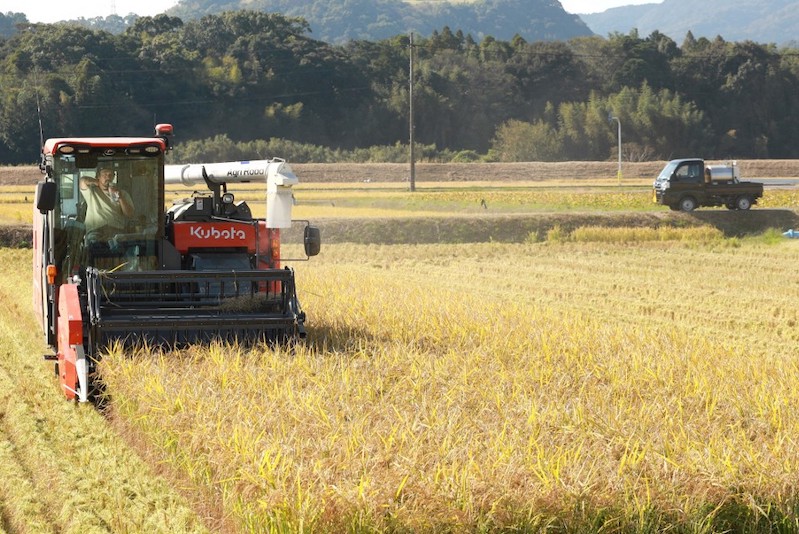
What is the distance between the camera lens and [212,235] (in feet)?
32.1

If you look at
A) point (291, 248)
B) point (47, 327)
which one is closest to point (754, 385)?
point (47, 327)

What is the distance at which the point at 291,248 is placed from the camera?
21.3m

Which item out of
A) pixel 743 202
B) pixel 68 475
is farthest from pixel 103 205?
pixel 743 202

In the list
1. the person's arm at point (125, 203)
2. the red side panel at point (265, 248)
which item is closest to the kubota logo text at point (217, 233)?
the red side panel at point (265, 248)

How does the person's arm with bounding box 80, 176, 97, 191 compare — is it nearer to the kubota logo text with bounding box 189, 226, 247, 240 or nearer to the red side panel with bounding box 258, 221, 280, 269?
the kubota logo text with bounding box 189, 226, 247, 240

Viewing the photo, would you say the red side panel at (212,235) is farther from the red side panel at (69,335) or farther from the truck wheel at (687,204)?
the truck wheel at (687,204)

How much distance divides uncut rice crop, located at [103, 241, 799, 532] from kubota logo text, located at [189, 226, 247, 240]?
114 centimetres

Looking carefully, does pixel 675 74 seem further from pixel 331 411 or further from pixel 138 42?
pixel 331 411

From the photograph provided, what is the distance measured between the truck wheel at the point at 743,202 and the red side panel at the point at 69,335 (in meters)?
21.4

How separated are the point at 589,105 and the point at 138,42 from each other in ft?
87.9

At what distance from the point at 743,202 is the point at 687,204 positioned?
4.43ft

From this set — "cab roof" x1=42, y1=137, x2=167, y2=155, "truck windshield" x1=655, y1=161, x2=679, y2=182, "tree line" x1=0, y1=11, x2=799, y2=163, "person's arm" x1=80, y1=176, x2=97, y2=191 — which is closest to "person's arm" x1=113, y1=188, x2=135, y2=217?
"person's arm" x1=80, y1=176, x2=97, y2=191

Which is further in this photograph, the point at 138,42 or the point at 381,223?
the point at 138,42

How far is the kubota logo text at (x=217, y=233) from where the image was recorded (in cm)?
976
